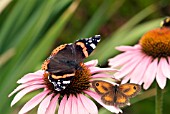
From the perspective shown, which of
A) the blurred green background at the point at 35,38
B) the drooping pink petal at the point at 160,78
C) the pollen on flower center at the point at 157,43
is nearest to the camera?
the drooping pink petal at the point at 160,78

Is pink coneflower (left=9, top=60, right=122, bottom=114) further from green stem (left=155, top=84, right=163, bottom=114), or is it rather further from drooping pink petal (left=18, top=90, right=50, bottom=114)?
green stem (left=155, top=84, right=163, bottom=114)

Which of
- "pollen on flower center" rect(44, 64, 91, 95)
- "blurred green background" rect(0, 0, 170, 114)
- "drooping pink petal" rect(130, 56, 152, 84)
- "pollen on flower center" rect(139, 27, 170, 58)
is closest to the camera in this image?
"pollen on flower center" rect(44, 64, 91, 95)

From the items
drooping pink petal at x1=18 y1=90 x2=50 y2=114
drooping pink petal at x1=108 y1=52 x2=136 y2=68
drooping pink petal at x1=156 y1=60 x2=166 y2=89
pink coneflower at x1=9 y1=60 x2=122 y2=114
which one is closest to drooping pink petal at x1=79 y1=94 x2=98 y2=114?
pink coneflower at x1=9 y1=60 x2=122 y2=114

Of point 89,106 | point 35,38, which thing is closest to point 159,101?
point 89,106

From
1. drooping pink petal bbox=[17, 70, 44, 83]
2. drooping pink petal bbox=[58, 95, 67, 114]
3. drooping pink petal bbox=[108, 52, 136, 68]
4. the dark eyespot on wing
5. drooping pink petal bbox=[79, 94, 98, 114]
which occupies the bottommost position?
drooping pink petal bbox=[79, 94, 98, 114]

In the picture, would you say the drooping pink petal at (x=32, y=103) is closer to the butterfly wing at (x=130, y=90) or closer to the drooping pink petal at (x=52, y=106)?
the drooping pink petal at (x=52, y=106)

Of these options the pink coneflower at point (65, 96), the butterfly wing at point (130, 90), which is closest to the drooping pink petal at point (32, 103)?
the pink coneflower at point (65, 96)
